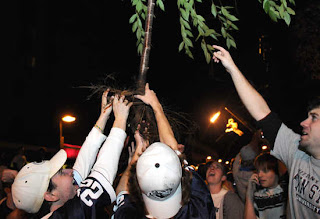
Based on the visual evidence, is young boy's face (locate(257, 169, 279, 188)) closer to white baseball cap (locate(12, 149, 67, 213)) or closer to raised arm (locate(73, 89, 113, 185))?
raised arm (locate(73, 89, 113, 185))

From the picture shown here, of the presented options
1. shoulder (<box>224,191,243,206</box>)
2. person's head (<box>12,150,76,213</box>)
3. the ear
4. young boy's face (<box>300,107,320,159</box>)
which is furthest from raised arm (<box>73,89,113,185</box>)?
shoulder (<box>224,191,243,206</box>)

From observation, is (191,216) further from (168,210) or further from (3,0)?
(3,0)

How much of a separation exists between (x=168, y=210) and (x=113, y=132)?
77 centimetres

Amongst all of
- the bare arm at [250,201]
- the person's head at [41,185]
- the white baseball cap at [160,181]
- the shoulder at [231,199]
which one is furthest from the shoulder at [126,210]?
the shoulder at [231,199]

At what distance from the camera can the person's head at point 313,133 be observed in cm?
236

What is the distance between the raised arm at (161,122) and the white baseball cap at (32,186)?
3.53ft

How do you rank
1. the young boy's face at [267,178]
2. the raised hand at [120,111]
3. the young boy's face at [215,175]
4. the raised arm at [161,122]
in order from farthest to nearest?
the young boy's face at [215,175]
the young boy's face at [267,178]
the raised arm at [161,122]
the raised hand at [120,111]

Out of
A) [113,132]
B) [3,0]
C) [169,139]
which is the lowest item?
[169,139]

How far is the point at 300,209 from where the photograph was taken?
2443 mm

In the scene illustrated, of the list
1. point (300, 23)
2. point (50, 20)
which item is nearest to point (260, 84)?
point (300, 23)

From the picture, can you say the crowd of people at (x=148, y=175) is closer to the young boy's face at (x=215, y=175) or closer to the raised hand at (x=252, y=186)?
the raised hand at (x=252, y=186)

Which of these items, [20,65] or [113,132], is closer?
[113,132]

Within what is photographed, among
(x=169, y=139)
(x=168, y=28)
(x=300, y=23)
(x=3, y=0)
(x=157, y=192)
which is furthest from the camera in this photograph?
(x=3, y=0)

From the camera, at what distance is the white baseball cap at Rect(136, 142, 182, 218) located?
1.97 metres
